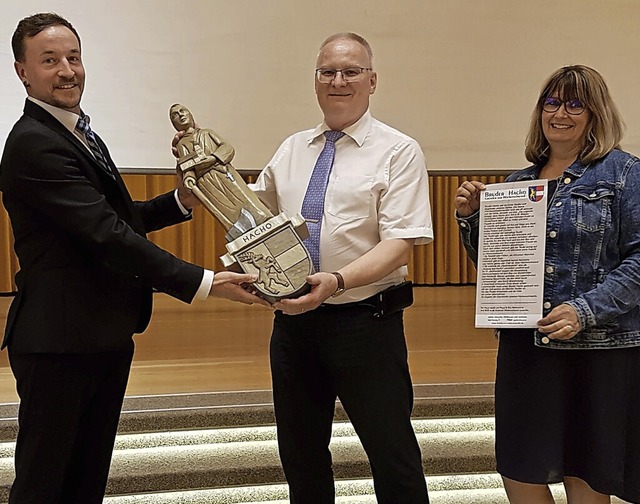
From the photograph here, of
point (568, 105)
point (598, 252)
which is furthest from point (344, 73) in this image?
point (598, 252)

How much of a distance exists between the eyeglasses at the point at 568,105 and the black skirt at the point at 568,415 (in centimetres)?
60

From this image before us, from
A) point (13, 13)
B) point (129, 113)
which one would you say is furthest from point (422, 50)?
point (13, 13)

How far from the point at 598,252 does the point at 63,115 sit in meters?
1.46

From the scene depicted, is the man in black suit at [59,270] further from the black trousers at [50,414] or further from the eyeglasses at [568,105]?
the eyeglasses at [568,105]

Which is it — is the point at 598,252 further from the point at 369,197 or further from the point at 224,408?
the point at 224,408

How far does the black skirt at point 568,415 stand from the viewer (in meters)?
1.87

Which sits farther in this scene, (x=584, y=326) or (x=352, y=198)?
(x=352, y=198)

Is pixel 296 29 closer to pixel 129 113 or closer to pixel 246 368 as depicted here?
pixel 129 113

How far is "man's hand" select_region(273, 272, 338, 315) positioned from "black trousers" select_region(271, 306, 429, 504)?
0.15 meters

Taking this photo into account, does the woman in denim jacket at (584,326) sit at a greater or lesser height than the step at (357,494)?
greater

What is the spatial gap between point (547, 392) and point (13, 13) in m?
4.83

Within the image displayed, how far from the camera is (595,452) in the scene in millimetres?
1882

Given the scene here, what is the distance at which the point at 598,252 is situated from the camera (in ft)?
6.14

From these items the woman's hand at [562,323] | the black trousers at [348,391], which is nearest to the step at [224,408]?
the black trousers at [348,391]
